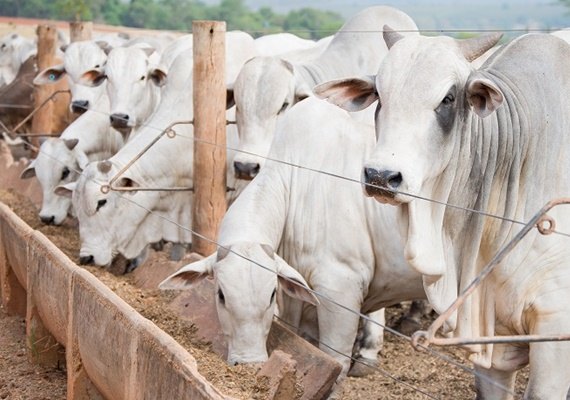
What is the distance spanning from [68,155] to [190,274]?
369 cm

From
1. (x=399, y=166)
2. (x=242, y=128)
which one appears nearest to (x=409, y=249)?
(x=399, y=166)

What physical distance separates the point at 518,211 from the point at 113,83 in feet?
16.3

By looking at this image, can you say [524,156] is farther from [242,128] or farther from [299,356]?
[242,128]

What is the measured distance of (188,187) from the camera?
7.64 metres

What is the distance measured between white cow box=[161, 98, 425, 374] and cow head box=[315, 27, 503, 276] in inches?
41.7

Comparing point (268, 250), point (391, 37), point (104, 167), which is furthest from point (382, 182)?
point (104, 167)

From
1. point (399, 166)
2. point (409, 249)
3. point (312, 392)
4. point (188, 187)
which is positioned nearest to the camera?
point (399, 166)

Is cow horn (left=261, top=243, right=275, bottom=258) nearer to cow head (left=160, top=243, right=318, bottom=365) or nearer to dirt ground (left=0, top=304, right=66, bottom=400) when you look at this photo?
cow head (left=160, top=243, right=318, bottom=365)

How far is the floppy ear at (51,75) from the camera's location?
977 cm

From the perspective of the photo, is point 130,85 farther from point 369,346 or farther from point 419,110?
point 419,110

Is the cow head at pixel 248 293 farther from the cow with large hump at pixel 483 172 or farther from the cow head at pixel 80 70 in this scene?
the cow head at pixel 80 70

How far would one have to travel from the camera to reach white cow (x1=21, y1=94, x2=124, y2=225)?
331 inches

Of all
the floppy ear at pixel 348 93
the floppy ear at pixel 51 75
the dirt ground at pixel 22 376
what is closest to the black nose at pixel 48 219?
the dirt ground at pixel 22 376

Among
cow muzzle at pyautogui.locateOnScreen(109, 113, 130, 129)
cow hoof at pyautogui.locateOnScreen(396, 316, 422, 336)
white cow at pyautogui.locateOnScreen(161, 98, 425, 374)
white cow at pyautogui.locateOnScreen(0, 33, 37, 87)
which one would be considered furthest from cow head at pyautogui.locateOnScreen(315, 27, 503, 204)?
white cow at pyautogui.locateOnScreen(0, 33, 37, 87)
